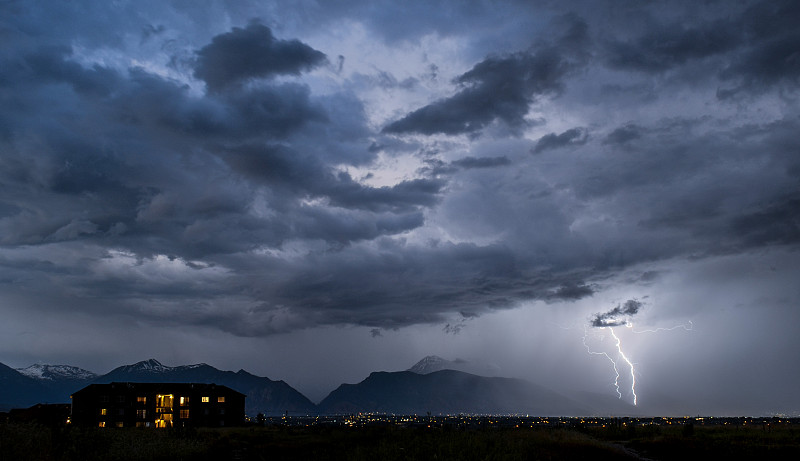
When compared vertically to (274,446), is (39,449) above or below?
above

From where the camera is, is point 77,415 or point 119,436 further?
point 77,415

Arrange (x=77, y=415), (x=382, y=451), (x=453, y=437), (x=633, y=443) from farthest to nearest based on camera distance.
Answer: (x=77, y=415)
(x=633, y=443)
(x=453, y=437)
(x=382, y=451)

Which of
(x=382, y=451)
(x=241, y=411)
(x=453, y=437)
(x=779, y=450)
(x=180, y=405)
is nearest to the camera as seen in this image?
(x=382, y=451)

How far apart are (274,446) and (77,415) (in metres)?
69.3

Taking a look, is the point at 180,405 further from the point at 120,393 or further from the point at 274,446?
the point at 274,446

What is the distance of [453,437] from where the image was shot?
1174 inches

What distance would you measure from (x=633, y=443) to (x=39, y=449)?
131ft

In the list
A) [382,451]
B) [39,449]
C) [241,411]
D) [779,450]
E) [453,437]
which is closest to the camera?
[39,449]

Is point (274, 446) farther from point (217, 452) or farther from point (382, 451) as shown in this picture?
point (382, 451)

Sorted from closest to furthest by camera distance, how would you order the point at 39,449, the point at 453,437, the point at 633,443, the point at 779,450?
1. the point at 39,449
2. the point at 453,437
3. the point at 779,450
4. the point at 633,443

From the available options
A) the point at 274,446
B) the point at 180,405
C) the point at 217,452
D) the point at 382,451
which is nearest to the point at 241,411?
the point at 180,405

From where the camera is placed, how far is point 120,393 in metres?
97.3

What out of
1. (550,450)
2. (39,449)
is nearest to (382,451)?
(550,450)

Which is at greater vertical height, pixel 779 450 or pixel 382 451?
pixel 382 451
